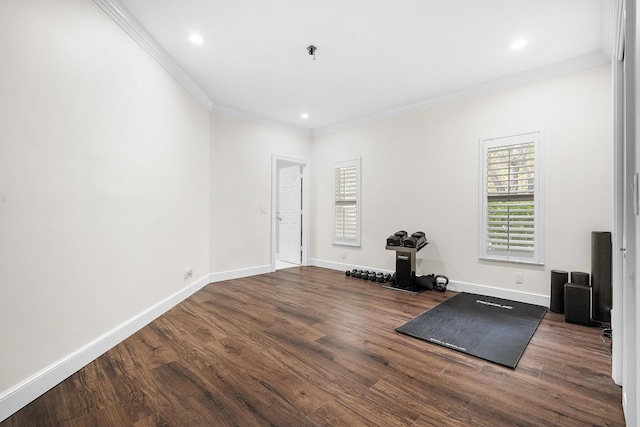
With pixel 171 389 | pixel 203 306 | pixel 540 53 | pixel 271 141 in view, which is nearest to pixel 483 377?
pixel 171 389

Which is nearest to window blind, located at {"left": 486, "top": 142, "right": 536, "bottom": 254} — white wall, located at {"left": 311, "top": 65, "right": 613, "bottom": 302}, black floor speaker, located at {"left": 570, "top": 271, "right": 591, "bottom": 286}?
white wall, located at {"left": 311, "top": 65, "right": 613, "bottom": 302}

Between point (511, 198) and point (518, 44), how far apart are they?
5.48 ft

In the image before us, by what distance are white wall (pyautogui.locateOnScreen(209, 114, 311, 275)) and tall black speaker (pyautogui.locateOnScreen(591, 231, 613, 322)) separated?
170 inches

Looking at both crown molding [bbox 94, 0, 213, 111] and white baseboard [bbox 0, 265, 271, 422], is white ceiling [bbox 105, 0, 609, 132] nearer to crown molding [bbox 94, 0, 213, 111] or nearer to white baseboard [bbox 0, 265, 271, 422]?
crown molding [bbox 94, 0, 213, 111]

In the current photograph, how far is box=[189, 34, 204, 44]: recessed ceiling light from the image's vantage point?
113 inches

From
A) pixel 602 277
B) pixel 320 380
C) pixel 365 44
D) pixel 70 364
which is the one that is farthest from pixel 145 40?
pixel 602 277

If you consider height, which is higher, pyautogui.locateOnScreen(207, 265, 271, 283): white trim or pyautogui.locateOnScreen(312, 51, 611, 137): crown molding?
pyautogui.locateOnScreen(312, 51, 611, 137): crown molding

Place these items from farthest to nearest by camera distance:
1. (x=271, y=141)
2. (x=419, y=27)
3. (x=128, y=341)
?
(x=271, y=141)
(x=419, y=27)
(x=128, y=341)

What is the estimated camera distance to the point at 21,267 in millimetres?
1717

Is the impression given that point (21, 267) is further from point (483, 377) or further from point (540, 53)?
point (540, 53)

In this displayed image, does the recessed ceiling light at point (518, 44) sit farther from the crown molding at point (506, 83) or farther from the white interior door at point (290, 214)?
the white interior door at point (290, 214)

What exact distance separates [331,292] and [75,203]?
2967 millimetres

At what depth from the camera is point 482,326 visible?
290 cm

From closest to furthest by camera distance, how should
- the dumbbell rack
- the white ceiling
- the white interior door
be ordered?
the white ceiling → the dumbbell rack → the white interior door
